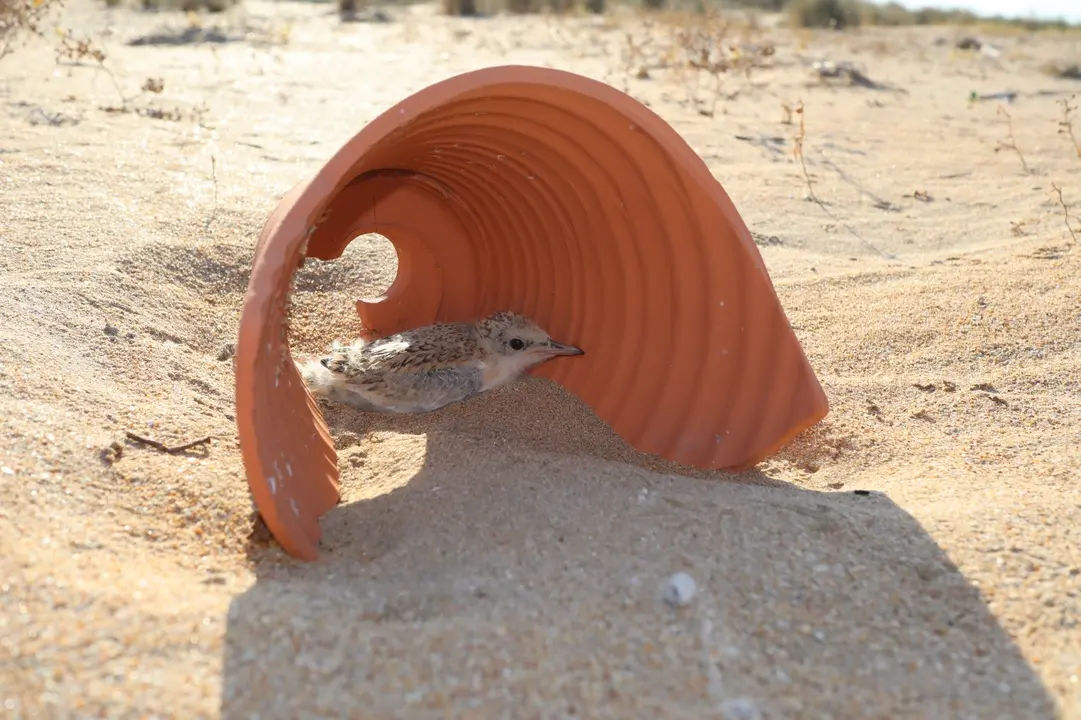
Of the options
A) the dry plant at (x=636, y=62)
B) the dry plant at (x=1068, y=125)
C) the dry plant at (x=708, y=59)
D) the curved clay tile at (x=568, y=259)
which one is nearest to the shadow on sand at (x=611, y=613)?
the curved clay tile at (x=568, y=259)

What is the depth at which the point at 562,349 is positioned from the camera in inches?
226

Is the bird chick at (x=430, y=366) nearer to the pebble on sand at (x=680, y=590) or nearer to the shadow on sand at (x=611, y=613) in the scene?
the shadow on sand at (x=611, y=613)

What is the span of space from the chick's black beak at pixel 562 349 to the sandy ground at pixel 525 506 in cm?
28

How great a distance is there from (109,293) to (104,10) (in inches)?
688

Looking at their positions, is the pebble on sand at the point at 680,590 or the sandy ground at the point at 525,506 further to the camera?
the pebble on sand at the point at 680,590

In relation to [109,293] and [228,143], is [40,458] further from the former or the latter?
[228,143]

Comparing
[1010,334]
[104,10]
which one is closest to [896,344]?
[1010,334]

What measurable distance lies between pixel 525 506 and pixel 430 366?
1.94 m

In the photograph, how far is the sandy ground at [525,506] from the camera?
2.91 m

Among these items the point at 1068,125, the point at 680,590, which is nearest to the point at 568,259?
the point at 680,590

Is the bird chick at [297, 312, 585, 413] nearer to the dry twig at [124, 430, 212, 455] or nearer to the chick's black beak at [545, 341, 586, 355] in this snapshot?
the chick's black beak at [545, 341, 586, 355]

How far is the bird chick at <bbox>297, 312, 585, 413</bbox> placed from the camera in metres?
5.65

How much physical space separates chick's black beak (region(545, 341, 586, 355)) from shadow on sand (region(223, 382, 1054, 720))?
56.6 inches

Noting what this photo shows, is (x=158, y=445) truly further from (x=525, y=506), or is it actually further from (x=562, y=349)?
(x=562, y=349)
